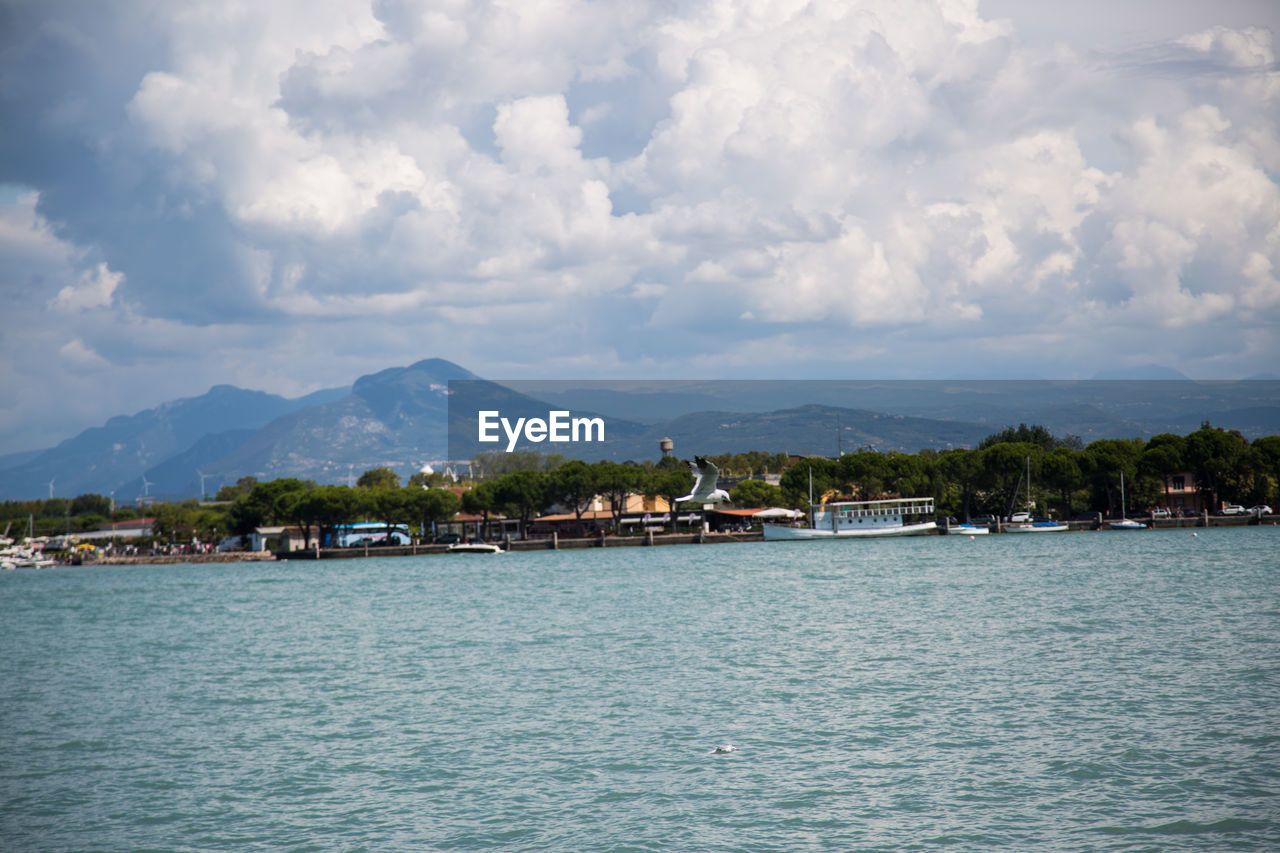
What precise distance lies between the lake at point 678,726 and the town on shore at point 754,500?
64.0 m

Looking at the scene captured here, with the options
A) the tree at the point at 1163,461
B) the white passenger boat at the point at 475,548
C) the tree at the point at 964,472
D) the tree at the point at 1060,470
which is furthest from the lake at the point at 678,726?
the tree at the point at 1163,461

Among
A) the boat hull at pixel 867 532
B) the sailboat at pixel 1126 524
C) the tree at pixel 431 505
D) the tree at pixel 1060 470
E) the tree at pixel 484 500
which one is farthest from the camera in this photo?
the tree at pixel 484 500

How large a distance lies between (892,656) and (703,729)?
8.99m

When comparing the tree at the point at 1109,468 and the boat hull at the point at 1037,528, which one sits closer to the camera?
the boat hull at the point at 1037,528

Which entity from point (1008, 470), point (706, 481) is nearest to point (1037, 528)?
point (1008, 470)

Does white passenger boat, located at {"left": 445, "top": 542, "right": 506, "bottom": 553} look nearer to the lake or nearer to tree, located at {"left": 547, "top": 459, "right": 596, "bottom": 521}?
tree, located at {"left": 547, "top": 459, "right": 596, "bottom": 521}

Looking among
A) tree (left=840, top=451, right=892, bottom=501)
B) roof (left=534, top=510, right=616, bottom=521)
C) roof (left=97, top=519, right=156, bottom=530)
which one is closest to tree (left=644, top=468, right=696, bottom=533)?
roof (left=534, top=510, right=616, bottom=521)

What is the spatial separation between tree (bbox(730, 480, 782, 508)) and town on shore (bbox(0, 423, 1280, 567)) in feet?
0.56

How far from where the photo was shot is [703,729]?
743 inches

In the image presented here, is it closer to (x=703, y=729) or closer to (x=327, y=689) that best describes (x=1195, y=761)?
(x=703, y=729)

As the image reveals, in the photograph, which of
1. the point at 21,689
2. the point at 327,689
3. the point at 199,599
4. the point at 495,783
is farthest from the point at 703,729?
the point at 199,599

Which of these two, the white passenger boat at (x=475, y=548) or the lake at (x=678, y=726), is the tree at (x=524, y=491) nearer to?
the white passenger boat at (x=475, y=548)

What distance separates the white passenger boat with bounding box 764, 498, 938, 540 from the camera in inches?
3979

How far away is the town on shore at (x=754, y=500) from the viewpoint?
103250 millimetres
